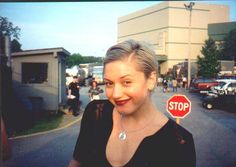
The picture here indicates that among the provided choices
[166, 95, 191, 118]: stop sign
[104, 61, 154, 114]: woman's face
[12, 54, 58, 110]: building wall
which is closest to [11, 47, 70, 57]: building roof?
[12, 54, 58, 110]: building wall

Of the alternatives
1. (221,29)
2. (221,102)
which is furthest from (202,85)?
(221,29)

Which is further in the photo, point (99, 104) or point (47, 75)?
point (47, 75)

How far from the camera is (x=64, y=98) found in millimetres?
10617

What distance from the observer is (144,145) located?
121 centimetres

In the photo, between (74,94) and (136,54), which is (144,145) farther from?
(74,94)

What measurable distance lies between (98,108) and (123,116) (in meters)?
0.13

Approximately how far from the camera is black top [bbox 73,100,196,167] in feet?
3.77

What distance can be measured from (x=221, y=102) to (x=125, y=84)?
39.8 feet

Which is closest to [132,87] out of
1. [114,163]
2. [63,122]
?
[114,163]

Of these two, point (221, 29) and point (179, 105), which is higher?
point (221, 29)

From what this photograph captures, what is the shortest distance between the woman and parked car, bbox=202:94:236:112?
1012 cm

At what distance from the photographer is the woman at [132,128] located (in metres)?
1.15

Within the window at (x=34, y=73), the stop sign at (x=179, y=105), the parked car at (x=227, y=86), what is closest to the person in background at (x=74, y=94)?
the window at (x=34, y=73)

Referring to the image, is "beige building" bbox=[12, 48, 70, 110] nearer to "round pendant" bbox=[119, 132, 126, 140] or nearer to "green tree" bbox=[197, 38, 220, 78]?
"green tree" bbox=[197, 38, 220, 78]
